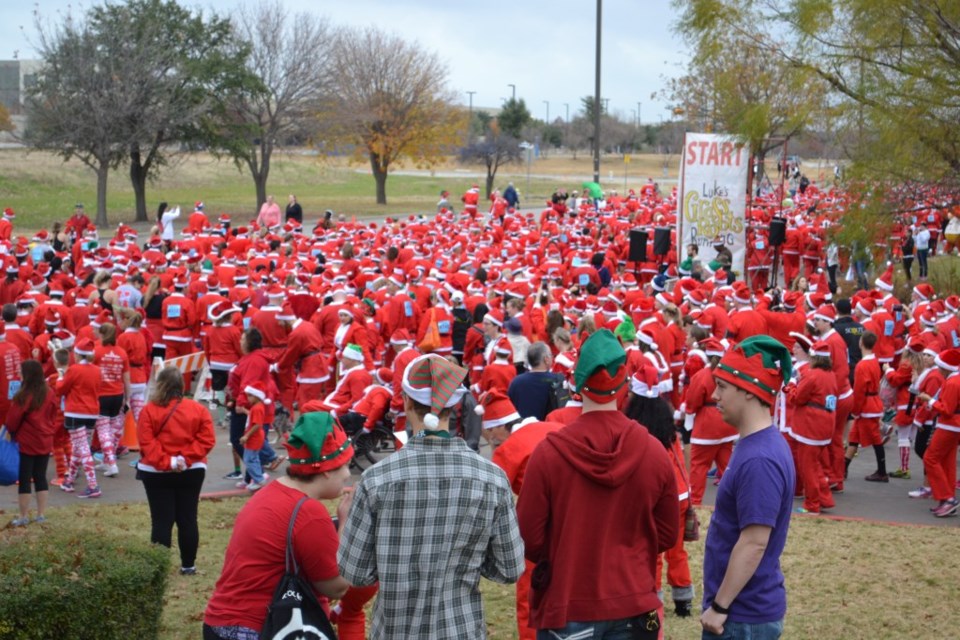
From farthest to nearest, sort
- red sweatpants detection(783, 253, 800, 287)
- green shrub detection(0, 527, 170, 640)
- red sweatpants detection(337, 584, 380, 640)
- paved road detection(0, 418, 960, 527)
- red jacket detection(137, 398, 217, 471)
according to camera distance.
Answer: red sweatpants detection(783, 253, 800, 287) < paved road detection(0, 418, 960, 527) < red jacket detection(137, 398, 217, 471) < green shrub detection(0, 527, 170, 640) < red sweatpants detection(337, 584, 380, 640)

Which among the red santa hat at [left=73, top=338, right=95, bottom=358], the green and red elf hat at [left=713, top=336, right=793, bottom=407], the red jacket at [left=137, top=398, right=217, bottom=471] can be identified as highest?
the green and red elf hat at [left=713, top=336, right=793, bottom=407]

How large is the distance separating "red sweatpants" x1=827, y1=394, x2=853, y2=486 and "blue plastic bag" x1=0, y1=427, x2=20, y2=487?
7831mm

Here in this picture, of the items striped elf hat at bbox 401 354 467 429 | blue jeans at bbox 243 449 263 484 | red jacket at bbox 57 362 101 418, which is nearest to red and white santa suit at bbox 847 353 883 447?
blue jeans at bbox 243 449 263 484

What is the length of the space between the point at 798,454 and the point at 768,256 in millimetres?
14668

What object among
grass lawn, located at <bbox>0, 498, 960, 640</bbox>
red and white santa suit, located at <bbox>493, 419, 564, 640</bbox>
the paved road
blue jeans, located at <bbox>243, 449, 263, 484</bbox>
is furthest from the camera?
blue jeans, located at <bbox>243, 449, 263, 484</bbox>

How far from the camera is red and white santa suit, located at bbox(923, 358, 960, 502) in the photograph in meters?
10.0

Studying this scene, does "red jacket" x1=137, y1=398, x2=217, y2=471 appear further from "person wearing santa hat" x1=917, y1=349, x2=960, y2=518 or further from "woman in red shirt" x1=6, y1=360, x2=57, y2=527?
"person wearing santa hat" x1=917, y1=349, x2=960, y2=518

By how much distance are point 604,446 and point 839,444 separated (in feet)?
25.3

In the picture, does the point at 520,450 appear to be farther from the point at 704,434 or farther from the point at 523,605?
the point at 704,434

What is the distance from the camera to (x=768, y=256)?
24.3 meters

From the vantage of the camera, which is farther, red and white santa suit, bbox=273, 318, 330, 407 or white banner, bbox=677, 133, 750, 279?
white banner, bbox=677, 133, 750, 279

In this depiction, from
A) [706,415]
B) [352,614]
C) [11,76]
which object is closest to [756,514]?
[352,614]

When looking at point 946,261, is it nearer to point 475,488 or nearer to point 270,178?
point 475,488

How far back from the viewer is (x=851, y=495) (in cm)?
1124
